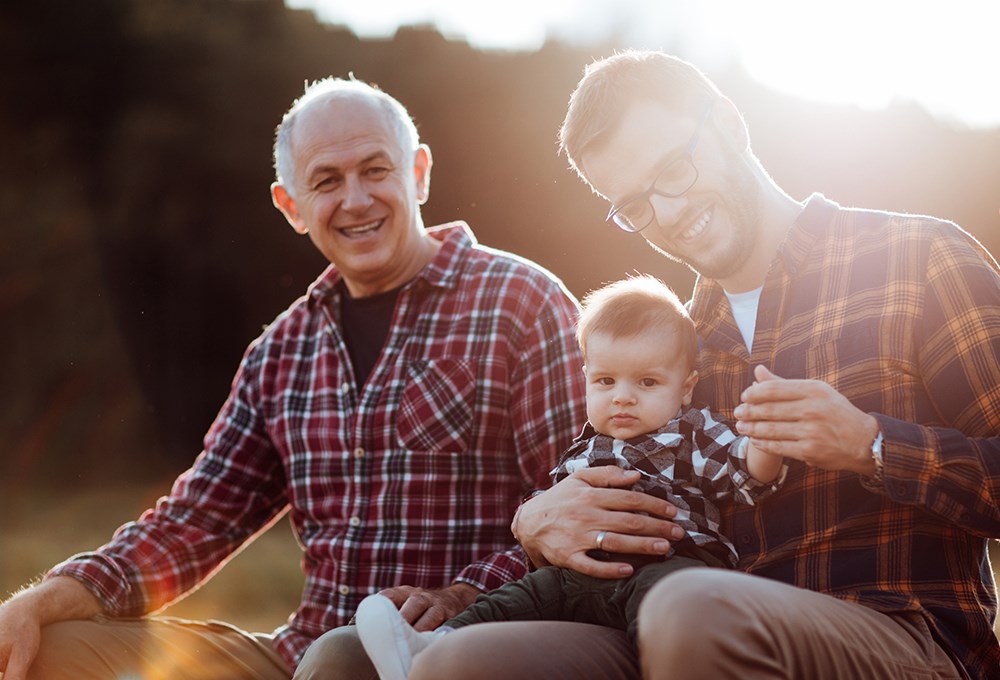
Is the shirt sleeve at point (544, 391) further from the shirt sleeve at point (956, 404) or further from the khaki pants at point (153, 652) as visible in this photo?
the shirt sleeve at point (956, 404)

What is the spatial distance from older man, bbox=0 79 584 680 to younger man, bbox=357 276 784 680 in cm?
46

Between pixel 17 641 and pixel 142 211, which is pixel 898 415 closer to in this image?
pixel 17 641

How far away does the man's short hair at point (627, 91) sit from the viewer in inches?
85.3

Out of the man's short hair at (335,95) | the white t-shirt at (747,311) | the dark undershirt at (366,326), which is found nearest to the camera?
Answer: the white t-shirt at (747,311)

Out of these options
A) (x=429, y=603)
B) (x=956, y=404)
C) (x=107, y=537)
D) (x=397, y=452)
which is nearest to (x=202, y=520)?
(x=397, y=452)

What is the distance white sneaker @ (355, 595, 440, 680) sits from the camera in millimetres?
1774

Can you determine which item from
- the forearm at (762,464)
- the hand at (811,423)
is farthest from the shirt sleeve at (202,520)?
the hand at (811,423)

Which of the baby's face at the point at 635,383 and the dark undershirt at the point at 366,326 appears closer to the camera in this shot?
the baby's face at the point at 635,383

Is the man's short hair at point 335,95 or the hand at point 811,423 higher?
the man's short hair at point 335,95

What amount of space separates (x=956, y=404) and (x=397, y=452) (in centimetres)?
144

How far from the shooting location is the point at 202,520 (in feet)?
Answer: 9.78

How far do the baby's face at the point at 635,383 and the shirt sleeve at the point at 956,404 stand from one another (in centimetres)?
47

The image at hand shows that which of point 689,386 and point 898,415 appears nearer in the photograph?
point 898,415

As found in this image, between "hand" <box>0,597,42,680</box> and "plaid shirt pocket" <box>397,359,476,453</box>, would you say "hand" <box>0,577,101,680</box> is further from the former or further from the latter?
"plaid shirt pocket" <box>397,359,476,453</box>
